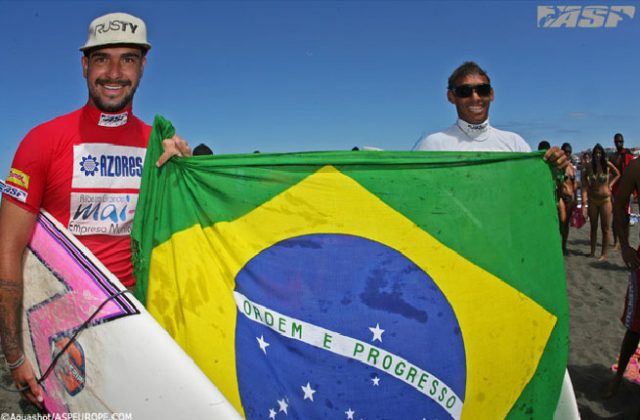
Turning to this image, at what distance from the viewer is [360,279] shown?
208 centimetres

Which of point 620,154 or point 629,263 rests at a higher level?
point 620,154

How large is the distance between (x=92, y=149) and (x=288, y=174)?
0.95 meters

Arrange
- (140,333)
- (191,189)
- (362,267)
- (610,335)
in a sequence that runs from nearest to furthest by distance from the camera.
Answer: (140,333) → (362,267) → (191,189) → (610,335)

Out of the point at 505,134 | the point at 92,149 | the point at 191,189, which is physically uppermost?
the point at 505,134

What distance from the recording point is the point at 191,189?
7.43 ft

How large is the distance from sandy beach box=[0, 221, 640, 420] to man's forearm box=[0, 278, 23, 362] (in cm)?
125

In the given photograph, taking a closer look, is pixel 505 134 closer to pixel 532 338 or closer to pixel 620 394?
pixel 532 338

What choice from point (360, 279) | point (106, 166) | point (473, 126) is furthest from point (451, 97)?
point (106, 166)

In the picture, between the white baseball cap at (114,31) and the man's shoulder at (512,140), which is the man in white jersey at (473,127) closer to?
the man's shoulder at (512,140)

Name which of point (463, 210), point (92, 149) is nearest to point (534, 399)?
point (463, 210)

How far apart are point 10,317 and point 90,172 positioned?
73cm

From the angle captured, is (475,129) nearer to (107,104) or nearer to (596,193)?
(107,104)

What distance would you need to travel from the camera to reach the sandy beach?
142 inches

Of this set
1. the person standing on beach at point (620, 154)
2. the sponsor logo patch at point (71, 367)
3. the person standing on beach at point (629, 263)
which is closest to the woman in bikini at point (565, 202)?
the person standing on beach at point (620, 154)
